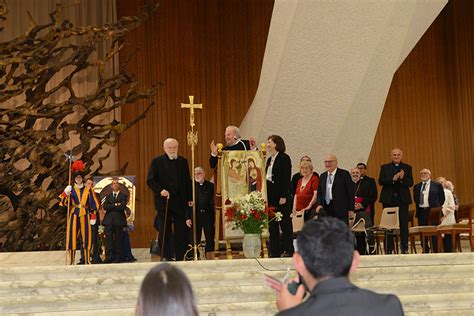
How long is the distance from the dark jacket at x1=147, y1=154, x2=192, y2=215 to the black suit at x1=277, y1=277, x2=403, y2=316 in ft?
24.9

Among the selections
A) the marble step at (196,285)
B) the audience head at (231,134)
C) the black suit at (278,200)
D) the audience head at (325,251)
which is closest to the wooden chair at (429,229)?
the black suit at (278,200)

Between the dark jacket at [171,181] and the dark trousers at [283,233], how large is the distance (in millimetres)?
1070

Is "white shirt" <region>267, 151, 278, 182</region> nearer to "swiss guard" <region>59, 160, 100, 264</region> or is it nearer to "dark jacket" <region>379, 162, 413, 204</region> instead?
"dark jacket" <region>379, 162, 413, 204</region>

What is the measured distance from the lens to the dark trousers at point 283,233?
971 centimetres

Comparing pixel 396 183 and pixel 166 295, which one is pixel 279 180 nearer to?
pixel 396 183

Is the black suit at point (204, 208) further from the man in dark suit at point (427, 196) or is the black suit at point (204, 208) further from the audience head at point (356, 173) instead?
the man in dark suit at point (427, 196)

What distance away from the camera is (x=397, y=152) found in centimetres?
1102

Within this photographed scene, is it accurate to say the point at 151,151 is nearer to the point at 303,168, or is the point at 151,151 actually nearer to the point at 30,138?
the point at 30,138

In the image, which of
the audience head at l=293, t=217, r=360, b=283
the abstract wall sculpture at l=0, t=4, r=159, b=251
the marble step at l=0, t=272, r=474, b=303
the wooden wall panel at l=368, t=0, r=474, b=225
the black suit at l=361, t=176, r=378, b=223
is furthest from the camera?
the wooden wall panel at l=368, t=0, r=474, b=225

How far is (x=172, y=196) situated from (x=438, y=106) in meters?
10.1

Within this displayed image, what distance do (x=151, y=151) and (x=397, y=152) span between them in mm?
6889

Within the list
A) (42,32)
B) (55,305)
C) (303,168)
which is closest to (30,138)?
(42,32)

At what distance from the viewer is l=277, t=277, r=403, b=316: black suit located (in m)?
2.30

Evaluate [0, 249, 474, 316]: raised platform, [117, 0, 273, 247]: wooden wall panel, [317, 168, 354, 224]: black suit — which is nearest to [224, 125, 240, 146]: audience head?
[317, 168, 354, 224]: black suit
